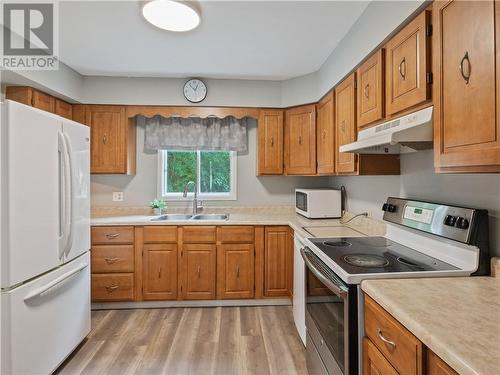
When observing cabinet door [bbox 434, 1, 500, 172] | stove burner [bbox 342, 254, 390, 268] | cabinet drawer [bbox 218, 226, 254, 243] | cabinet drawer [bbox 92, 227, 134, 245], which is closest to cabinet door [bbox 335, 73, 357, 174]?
stove burner [bbox 342, 254, 390, 268]

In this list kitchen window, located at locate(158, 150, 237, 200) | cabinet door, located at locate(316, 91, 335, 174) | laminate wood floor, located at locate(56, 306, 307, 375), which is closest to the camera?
laminate wood floor, located at locate(56, 306, 307, 375)

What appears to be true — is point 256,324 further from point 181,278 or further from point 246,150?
point 246,150

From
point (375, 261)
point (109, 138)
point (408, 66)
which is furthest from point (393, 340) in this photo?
point (109, 138)

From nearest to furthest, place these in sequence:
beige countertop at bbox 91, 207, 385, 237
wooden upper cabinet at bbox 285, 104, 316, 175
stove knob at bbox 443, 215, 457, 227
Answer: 1. stove knob at bbox 443, 215, 457, 227
2. beige countertop at bbox 91, 207, 385, 237
3. wooden upper cabinet at bbox 285, 104, 316, 175

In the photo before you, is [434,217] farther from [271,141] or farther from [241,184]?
[241,184]

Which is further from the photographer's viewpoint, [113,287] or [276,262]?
[276,262]

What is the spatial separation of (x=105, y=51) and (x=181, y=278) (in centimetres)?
227

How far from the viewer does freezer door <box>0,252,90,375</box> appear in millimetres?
1448

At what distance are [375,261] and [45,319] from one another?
6.40 ft

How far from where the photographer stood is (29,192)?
5.08ft

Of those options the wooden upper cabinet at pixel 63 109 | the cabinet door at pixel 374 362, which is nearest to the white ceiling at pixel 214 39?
the wooden upper cabinet at pixel 63 109

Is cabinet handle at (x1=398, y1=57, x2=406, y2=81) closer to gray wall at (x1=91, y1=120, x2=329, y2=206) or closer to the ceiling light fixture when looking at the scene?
the ceiling light fixture

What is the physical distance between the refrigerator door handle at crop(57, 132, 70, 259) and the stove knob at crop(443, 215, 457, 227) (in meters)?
2.20

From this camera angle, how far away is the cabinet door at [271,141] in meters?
3.23
